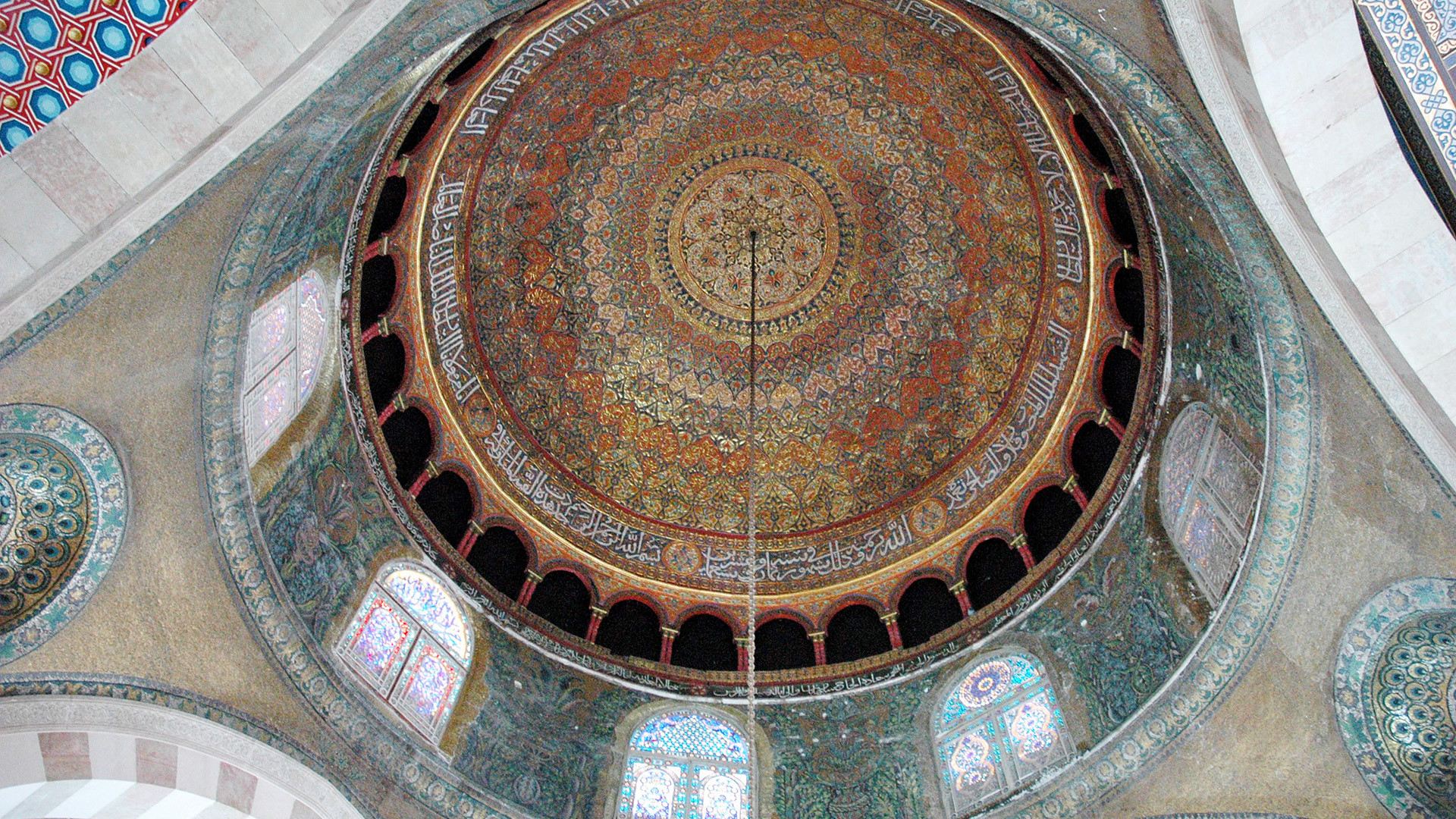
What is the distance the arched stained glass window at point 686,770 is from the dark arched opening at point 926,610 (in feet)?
6.70

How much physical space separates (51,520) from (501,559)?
15.3 feet

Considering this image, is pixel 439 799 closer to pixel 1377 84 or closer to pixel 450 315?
pixel 450 315

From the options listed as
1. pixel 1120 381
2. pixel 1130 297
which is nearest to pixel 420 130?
pixel 1130 297

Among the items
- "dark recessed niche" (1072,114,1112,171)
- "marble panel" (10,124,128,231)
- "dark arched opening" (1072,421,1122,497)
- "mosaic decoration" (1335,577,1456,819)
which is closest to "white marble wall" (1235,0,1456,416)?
"mosaic decoration" (1335,577,1456,819)

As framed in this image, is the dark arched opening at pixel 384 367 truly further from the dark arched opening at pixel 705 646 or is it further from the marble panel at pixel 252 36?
the marble panel at pixel 252 36

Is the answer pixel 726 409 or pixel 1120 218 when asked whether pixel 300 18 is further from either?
→ pixel 726 409

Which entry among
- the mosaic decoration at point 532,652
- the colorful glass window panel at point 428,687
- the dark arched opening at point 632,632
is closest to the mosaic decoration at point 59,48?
the mosaic decoration at point 532,652

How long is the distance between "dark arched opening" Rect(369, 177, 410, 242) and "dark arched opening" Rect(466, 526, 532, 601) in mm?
3228

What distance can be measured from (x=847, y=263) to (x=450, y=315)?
475 cm

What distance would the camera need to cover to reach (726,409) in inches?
522

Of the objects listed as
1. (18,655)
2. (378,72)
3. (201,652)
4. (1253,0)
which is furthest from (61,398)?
(1253,0)

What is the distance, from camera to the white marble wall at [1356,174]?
5391 millimetres

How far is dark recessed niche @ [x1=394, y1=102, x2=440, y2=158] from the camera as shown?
31.4 ft

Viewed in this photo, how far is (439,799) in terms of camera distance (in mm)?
8734
